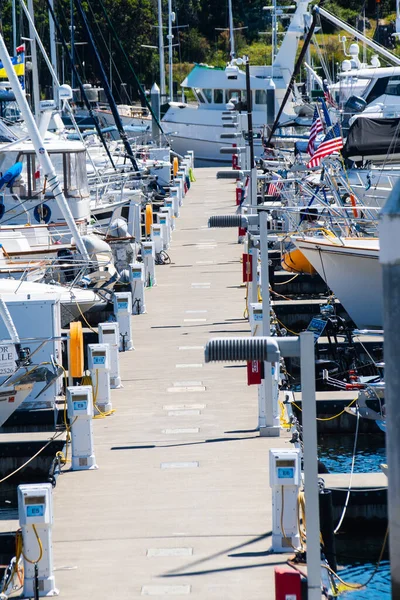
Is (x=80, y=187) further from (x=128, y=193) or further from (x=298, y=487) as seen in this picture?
(x=298, y=487)

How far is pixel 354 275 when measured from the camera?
71.5 ft

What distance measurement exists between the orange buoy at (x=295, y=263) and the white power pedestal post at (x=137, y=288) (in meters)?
5.28

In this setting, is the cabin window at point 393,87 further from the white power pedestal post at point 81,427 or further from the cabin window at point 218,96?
the white power pedestal post at point 81,427

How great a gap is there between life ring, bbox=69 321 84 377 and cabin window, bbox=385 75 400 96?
23778mm

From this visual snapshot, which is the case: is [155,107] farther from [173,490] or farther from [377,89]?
[173,490]


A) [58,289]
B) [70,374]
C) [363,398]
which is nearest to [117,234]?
[58,289]

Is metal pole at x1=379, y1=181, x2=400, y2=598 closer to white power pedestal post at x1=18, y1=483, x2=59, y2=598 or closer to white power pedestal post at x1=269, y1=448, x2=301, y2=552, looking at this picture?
white power pedestal post at x1=18, y1=483, x2=59, y2=598

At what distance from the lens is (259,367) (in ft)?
48.0

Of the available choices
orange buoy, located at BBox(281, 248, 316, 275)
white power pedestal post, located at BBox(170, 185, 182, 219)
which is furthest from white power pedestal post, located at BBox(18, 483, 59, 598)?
white power pedestal post, located at BBox(170, 185, 182, 219)

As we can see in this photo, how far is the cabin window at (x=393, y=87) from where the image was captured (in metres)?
38.4

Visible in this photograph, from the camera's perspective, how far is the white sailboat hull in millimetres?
21422

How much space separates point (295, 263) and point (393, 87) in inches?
489

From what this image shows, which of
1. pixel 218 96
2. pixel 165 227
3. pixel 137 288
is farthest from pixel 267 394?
pixel 218 96

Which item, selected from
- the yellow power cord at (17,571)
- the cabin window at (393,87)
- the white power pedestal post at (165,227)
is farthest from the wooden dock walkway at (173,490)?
the cabin window at (393,87)
